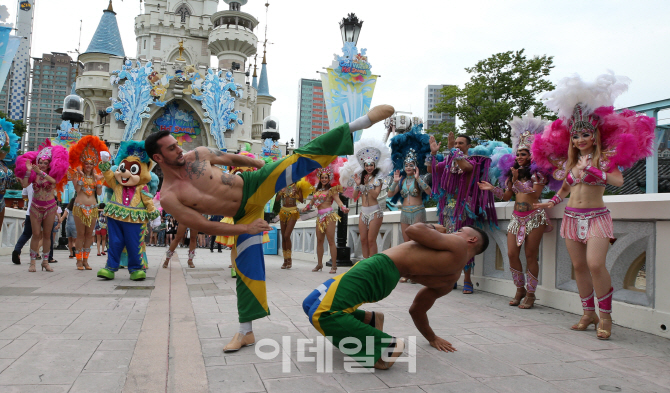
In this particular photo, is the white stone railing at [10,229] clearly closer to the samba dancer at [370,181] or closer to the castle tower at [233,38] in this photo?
the samba dancer at [370,181]

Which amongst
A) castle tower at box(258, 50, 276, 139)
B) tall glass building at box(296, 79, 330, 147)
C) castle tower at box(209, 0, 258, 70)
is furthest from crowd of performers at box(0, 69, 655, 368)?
tall glass building at box(296, 79, 330, 147)

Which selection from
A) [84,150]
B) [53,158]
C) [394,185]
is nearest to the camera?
[394,185]

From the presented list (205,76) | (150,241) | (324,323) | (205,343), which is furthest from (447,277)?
(205,76)

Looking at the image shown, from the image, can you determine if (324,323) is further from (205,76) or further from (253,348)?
(205,76)

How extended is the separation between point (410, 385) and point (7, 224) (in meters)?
11.6

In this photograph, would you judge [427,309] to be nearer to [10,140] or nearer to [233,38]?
[10,140]

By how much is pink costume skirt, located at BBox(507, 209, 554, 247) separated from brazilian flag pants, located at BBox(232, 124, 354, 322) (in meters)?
2.60

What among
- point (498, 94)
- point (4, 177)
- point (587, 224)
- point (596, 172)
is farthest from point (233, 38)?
point (587, 224)

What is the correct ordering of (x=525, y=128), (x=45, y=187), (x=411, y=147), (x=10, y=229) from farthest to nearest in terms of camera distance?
(x=10, y=229) → (x=45, y=187) → (x=411, y=147) → (x=525, y=128)

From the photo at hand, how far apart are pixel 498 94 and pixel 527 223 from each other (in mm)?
20896

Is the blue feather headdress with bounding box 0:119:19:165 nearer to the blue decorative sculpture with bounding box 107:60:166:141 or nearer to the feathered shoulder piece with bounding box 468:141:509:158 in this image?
the feathered shoulder piece with bounding box 468:141:509:158

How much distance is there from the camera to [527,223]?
5004mm

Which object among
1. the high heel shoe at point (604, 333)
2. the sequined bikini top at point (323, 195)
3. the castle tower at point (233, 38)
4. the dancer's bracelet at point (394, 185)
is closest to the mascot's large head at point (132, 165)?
the sequined bikini top at point (323, 195)

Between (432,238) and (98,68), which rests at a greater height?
(98,68)
